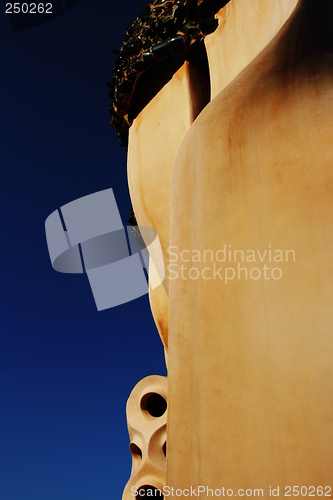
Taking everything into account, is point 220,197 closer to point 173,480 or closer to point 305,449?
point 305,449

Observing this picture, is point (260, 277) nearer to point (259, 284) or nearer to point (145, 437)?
point (259, 284)

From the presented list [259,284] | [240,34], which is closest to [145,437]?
[259,284]

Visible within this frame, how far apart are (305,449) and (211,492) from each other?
0.34 meters

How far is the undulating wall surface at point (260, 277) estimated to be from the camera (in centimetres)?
133

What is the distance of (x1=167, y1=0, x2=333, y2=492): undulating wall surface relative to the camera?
1.33 m

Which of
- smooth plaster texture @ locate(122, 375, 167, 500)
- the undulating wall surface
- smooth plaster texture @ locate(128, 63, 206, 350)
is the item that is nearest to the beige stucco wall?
the undulating wall surface

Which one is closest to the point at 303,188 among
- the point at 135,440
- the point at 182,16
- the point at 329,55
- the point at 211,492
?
the point at 329,55

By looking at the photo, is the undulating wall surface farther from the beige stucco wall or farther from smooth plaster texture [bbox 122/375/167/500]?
smooth plaster texture [bbox 122/375/167/500]

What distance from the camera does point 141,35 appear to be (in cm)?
238

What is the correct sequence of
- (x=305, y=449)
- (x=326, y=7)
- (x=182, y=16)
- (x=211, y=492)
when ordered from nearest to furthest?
(x=305, y=449)
(x=211, y=492)
(x=326, y=7)
(x=182, y=16)

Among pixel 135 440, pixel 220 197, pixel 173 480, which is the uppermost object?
pixel 220 197

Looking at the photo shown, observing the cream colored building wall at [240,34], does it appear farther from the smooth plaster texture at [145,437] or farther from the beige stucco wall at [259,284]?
the smooth plaster texture at [145,437]

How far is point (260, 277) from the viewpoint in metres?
1.54

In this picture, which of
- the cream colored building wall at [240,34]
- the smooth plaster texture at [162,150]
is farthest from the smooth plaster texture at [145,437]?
the cream colored building wall at [240,34]
